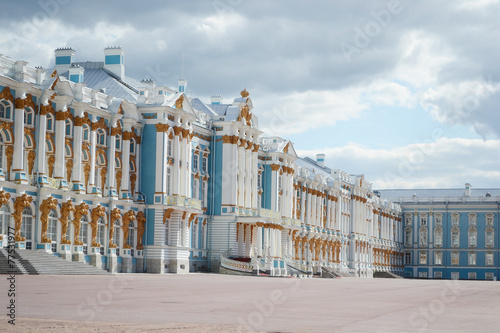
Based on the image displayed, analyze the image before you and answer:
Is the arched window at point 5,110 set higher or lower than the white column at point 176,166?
higher

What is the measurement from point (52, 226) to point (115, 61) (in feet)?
60.8

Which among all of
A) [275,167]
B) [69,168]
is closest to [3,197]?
[69,168]

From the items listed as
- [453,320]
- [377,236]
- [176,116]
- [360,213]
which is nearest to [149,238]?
[176,116]

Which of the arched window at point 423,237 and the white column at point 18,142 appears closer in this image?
the white column at point 18,142

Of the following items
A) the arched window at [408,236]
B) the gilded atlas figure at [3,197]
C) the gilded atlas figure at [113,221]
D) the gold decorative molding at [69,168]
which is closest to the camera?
the gilded atlas figure at [3,197]

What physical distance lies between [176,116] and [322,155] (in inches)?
2197

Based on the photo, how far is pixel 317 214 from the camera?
86.2 metres

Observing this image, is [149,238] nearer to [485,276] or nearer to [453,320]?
[453,320]

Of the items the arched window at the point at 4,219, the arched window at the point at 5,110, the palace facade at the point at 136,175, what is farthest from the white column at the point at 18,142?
the arched window at the point at 4,219

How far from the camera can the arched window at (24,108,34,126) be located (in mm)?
42094

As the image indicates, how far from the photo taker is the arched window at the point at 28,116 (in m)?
42.1

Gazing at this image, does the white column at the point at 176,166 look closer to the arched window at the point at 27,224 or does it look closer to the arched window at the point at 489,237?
the arched window at the point at 27,224

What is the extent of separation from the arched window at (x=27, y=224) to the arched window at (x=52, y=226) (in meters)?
1.47

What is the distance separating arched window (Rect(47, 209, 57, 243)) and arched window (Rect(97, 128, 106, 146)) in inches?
277
